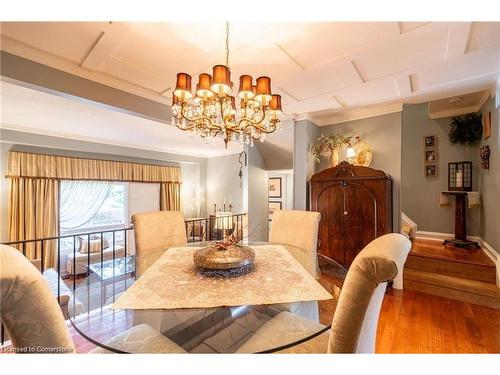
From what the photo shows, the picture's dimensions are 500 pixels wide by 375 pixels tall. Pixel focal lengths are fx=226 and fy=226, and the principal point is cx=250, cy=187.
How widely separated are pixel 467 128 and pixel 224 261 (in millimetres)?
4361

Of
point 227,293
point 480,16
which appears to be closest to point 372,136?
point 480,16

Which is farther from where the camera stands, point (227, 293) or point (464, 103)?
point (464, 103)

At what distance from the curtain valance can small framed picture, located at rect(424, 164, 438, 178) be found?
5520 millimetres

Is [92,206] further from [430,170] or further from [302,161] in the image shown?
[430,170]

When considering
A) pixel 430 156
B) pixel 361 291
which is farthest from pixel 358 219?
pixel 430 156

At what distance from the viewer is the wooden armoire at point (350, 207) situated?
2635mm

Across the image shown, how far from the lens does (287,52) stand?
67.0 inches

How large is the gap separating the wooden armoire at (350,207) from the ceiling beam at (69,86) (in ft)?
7.41

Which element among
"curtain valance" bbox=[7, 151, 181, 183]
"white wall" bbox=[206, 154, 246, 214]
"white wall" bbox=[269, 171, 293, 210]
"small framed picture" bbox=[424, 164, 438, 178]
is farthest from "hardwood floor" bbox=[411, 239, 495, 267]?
"curtain valance" bbox=[7, 151, 181, 183]

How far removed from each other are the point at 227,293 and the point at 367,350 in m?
0.62

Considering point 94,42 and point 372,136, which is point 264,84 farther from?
point 372,136

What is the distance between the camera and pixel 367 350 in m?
0.91

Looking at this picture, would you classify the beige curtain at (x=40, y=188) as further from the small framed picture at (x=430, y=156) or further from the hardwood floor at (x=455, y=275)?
the small framed picture at (x=430, y=156)
